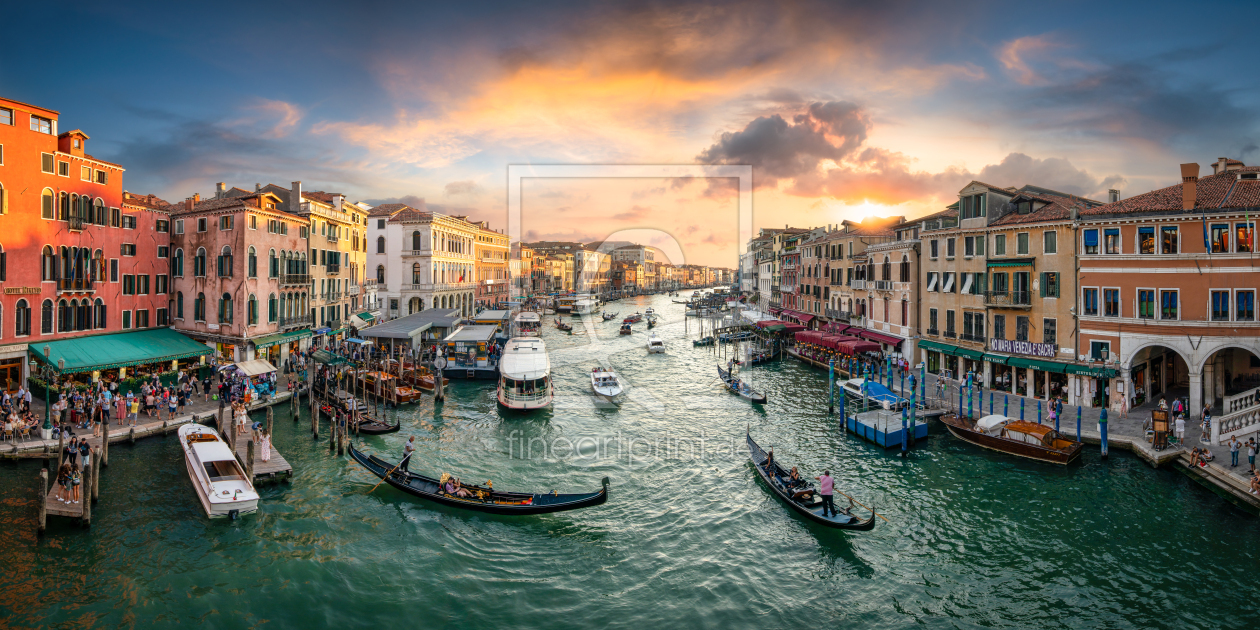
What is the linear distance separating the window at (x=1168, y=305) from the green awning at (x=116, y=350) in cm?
4560

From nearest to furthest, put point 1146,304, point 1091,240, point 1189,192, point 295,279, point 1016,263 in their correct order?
point 1189,192, point 1146,304, point 1091,240, point 1016,263, point 295,279

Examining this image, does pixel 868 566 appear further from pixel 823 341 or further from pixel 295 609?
pixel 823 341

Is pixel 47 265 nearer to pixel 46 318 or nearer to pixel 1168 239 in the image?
pixel 46 318

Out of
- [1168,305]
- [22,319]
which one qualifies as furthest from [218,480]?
[1168,305]

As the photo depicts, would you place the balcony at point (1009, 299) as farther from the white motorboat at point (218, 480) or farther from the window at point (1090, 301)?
the white motorboat at point (218, 480)

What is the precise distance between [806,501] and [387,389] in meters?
23.8

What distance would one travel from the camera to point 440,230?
6250 centimetres

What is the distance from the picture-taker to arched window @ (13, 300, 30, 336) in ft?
85.1

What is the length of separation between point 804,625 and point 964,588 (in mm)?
4588

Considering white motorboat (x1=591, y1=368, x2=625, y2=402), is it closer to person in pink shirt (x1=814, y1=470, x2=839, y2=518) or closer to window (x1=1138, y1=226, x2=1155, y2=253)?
person in pink shirt (x1=814, y1=470, x2=839, y2=518)

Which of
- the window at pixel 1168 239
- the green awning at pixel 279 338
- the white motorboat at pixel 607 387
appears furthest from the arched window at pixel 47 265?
the window at pixel 1168 239

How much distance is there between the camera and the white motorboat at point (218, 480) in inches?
695

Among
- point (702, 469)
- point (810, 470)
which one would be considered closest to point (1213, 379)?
point (810, 470)

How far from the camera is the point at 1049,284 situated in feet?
96.6
